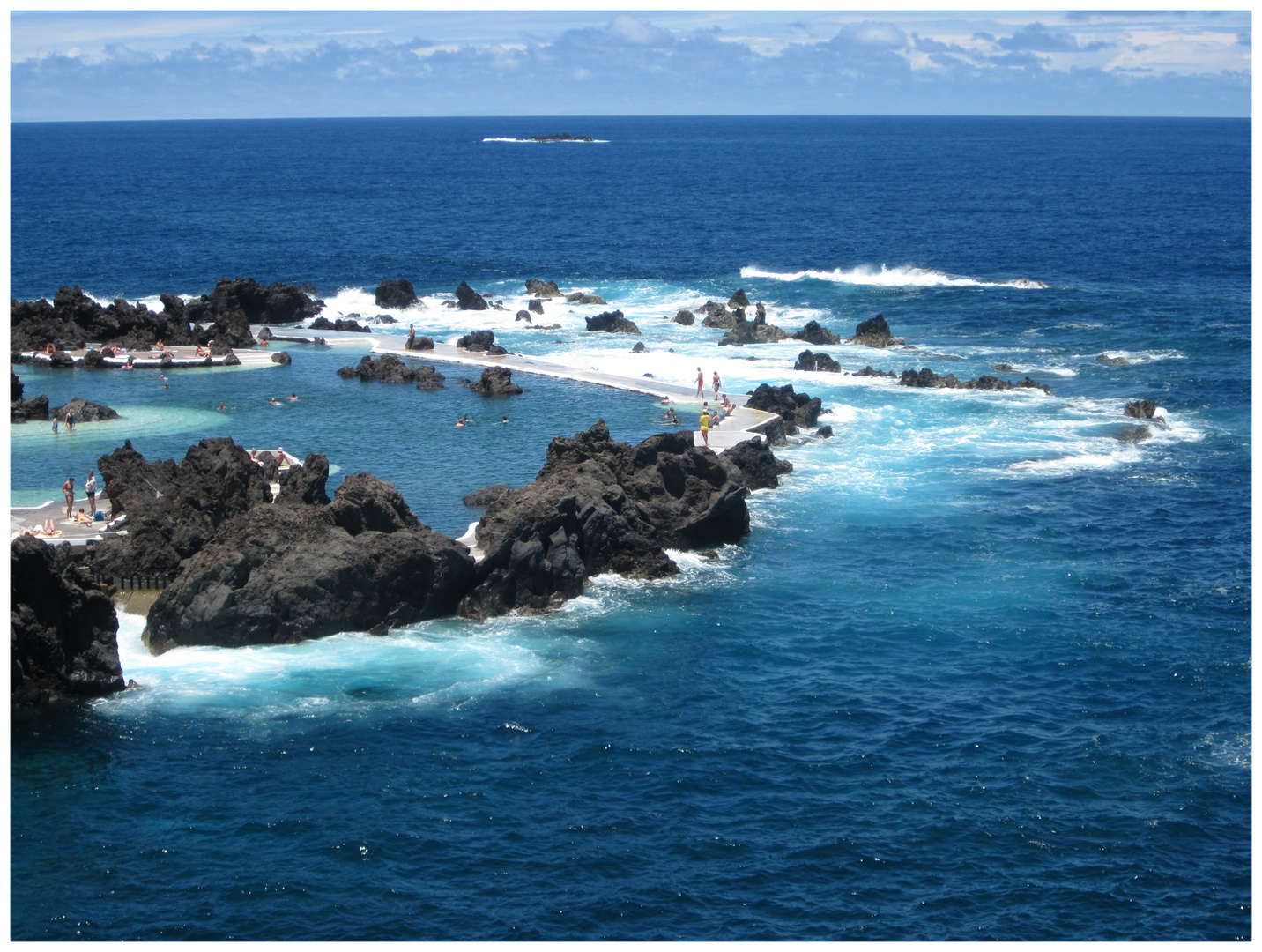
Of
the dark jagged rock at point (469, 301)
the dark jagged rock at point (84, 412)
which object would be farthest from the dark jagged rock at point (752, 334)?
the dark jagged rock at point (84, 412)

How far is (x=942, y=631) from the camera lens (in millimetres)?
37906

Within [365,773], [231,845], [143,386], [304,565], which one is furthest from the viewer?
[143,386]

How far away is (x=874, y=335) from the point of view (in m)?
82.2

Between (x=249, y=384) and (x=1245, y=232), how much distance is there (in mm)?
114396

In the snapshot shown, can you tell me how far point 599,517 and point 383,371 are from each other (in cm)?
3203

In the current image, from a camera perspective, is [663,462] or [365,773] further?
[663,462]

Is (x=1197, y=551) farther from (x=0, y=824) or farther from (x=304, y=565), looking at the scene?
(x=0, y=824)

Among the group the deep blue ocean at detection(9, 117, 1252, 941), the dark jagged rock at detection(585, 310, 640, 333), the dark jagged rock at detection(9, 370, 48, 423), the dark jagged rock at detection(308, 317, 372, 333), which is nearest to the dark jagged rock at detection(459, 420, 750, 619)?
the deep blue ocean at detection(9, 117, 1252, 941)

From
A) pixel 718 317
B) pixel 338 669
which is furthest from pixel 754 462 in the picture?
pixel 718 317

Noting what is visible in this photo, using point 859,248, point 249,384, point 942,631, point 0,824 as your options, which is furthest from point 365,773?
point 859,248

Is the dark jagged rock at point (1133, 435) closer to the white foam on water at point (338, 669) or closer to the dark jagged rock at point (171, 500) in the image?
the white foam on water at point (338, 669)

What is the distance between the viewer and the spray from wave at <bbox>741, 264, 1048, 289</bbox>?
107094 millimetres

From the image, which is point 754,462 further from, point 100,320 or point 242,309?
point 242,309

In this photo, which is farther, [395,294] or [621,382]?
[395,294]
